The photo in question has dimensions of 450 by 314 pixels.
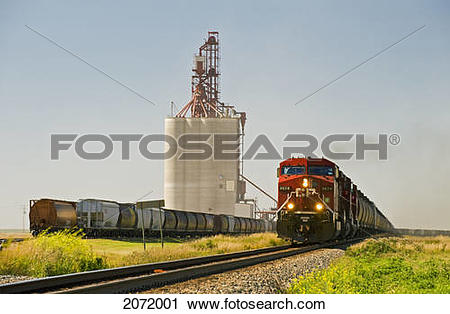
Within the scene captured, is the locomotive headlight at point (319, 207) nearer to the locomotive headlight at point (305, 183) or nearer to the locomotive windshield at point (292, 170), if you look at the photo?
the locomotive headlight at point (305, 183)

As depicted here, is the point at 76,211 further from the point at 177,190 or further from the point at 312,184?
the point at 177,190

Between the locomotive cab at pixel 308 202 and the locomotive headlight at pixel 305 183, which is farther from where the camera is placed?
the locomotive headlight at pixel 305 183

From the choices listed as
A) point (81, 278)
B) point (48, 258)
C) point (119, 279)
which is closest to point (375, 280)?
point (119, 279)

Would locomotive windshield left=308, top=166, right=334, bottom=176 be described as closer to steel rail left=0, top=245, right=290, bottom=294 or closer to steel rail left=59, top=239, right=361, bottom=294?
steel rail left=59, top=239, right=361, bottom=294

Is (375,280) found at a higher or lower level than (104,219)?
lower

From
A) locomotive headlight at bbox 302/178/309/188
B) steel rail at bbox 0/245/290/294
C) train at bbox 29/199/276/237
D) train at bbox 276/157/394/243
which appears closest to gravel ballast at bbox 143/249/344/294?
steel rail at bbox 0/245/290/294

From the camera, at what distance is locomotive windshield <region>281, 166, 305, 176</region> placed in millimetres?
27230

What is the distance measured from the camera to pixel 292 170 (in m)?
27.5

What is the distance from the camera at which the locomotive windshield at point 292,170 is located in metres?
27.2

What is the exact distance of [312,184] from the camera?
26.6m

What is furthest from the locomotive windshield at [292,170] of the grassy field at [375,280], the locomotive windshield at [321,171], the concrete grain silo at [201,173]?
the concrete grain silo at [201,173]

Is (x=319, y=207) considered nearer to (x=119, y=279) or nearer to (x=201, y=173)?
(x=119, y=279)

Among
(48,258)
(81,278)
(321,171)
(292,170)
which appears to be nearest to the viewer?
(81,278)
